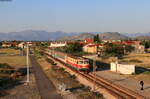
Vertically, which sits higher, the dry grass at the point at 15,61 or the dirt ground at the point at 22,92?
the dirt ground at the point at 22,92

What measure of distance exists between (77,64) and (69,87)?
10388mm

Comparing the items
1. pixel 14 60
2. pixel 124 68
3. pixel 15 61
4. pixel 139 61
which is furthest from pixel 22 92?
pixel 14 60

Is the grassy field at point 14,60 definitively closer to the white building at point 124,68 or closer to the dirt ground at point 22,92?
the white building at point 124,68

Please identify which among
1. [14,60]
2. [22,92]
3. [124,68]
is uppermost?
[124,68]

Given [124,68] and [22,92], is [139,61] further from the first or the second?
[22,92]

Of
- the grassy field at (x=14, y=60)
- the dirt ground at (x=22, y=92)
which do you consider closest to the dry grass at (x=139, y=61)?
the grassy field at (x=14, y=60)

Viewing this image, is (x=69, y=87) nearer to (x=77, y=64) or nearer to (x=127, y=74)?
(x=77, y=64)

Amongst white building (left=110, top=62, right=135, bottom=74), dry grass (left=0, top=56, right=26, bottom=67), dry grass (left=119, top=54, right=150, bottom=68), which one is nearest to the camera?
white building (left=110, top=62, right=135, bottom=74)

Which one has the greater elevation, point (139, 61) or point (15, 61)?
point (139, 61)

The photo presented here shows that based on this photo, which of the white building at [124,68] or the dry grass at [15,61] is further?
the dry grass at [15,61]

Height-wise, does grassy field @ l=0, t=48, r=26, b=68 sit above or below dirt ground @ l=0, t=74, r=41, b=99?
below

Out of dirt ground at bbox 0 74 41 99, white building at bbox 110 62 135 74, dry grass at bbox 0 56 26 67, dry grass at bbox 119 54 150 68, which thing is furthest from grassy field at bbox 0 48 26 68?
dirt ground at bbox 0 74 41 99

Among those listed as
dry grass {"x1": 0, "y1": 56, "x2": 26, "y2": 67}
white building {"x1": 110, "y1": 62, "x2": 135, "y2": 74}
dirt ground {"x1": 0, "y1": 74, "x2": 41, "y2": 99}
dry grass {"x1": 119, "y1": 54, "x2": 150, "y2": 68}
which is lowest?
dry grass {"x1": 0, "y1": 56, "x2": 26, "y2": 67}

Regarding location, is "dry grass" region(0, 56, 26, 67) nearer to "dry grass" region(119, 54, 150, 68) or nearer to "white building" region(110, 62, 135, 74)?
"dry grass" region(119, 54, 150, 68)
